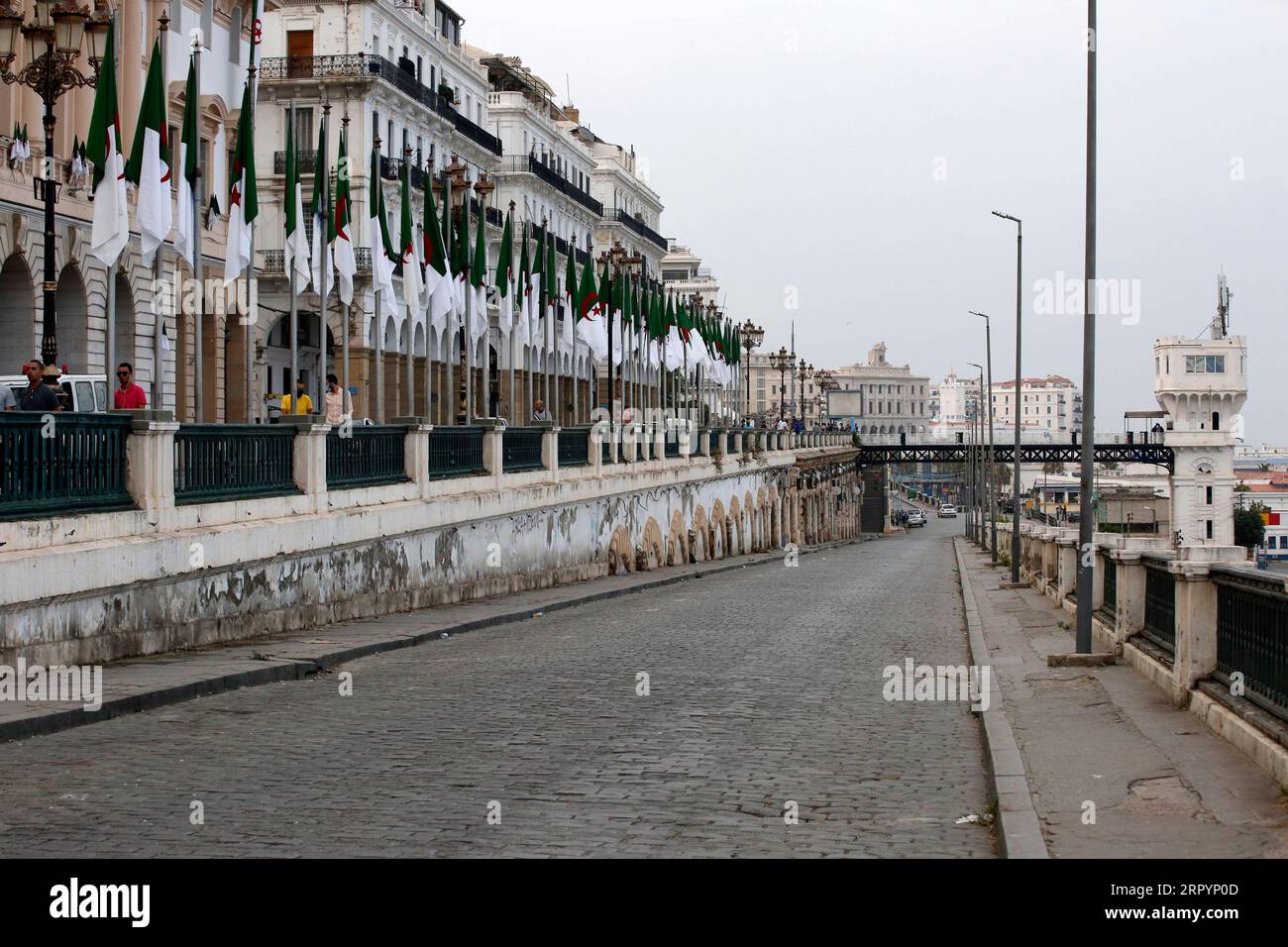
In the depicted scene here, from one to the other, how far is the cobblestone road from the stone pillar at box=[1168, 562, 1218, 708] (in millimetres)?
1816

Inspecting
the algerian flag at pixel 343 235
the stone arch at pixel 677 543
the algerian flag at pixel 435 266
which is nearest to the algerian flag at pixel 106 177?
the algerian flag at pixel 343 235

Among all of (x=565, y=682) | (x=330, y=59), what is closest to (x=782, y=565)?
(x=330, y=59)

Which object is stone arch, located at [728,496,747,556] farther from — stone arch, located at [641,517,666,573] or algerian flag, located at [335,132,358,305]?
algerian flag, located at [335,132,358,305]

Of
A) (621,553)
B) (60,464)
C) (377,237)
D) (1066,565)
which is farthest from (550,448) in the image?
(60,464)

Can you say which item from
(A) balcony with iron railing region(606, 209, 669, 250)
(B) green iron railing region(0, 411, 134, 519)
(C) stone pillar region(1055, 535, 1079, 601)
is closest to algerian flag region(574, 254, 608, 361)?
(C) stone pillar region(1055, 535, 1079, 601)

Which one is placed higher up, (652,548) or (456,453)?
(456,453)

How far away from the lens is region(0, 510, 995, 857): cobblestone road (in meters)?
8.83

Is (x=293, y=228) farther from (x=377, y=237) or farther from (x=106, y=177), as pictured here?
(x=106, y=177)

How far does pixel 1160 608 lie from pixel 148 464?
995 centimetres

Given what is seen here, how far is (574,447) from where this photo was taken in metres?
36.4

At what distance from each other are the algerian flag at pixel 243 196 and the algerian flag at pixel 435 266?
6711 mm

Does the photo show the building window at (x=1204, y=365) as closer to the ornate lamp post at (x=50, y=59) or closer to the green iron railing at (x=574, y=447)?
the green iron railing at (x=574, y=447)
